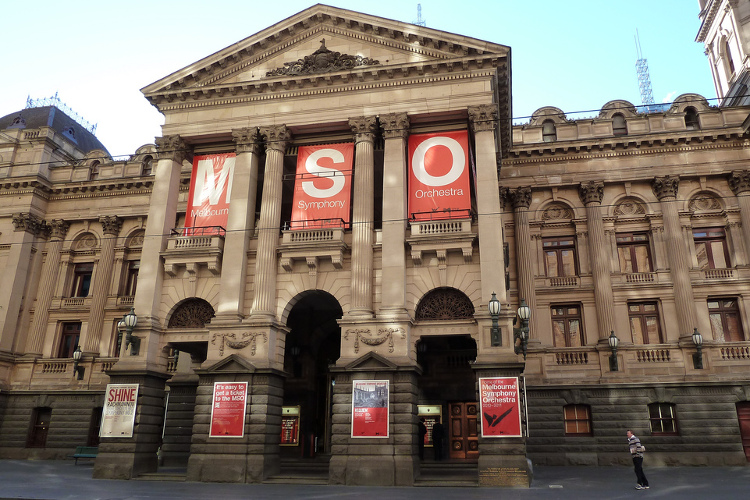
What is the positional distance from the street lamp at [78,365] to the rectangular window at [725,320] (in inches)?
1395

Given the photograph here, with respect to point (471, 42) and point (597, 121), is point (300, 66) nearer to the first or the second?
point (471, 42)

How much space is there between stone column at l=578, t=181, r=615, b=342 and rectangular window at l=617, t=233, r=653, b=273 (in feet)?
3.87

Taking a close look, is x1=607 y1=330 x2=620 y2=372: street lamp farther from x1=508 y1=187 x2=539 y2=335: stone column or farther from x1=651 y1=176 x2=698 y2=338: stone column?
x1=508 y1=187 x2=539 y2=335: stone column

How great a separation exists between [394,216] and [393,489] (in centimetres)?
1087

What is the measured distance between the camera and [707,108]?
33406 millimetres

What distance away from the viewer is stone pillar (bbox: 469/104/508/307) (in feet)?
74.7

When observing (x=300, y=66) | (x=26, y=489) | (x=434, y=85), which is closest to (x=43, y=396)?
(x=26, y=489)

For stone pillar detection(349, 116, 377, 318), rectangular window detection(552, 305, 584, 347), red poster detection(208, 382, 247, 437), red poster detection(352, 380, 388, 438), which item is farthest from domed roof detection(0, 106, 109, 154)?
rectangular window detection(552, 305, 584, 347)

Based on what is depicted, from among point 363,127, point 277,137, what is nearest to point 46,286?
point 277,137

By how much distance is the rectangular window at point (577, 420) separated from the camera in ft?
95.5

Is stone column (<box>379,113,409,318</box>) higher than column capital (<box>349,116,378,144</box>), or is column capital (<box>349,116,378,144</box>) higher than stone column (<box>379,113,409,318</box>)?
column capital (<box>349,116,378,144</box>)

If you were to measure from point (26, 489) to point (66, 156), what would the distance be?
30.2 m

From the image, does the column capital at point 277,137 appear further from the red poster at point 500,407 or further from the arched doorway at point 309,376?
the red poster at point 500,407

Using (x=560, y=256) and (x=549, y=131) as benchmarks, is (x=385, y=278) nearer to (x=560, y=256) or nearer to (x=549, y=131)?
(x=560, y=256)
